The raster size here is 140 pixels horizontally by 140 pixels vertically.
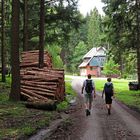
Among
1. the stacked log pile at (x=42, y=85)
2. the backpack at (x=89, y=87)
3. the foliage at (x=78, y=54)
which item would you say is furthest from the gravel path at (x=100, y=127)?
the foliage at (x=78, y=54)

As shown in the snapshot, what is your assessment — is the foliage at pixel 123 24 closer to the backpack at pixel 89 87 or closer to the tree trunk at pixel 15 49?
the backpack at pixel 89 87

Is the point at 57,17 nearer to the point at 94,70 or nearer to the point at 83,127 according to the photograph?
the point at 83,127

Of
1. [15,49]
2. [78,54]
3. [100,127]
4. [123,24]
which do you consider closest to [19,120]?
[100,127]

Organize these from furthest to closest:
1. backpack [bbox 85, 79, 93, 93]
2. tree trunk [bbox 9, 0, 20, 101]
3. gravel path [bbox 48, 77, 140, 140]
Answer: tree trunk [bbox 9, 0, 20, 101] < backpack [bbox 85, 79, 93, 93] < gravel path [bbox 48, 77, 140, 140]

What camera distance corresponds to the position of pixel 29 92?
22.2 m

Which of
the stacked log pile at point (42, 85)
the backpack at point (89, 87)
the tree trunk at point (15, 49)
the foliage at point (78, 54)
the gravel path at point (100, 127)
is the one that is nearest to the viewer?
the gravel path at point (100, 127)

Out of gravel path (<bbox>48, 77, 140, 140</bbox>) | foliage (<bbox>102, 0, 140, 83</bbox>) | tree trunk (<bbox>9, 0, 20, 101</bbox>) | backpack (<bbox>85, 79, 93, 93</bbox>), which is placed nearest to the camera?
gravel path (<bbox>48, 77, 140, 140</bbox>)

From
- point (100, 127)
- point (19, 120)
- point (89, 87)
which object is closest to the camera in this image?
point (19, 120)

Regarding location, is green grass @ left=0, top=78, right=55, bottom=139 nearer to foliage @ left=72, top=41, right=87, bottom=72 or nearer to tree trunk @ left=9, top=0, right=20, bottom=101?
tree trunk @ left=9, top=0, right=20, bottom=101

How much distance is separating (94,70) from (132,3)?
7764cm

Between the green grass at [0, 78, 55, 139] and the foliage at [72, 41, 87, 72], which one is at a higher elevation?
the foliage at [72, 41, 87, 72]

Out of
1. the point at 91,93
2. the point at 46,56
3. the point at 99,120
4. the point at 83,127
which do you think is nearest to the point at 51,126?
the point at 83,127

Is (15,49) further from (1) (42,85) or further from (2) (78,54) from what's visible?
(2) (78,54)

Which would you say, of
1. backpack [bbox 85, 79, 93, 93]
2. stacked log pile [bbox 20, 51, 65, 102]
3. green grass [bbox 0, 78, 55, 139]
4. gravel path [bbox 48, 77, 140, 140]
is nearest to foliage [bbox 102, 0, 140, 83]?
stacked log pile [bbox 20, 51, 65, 102]
